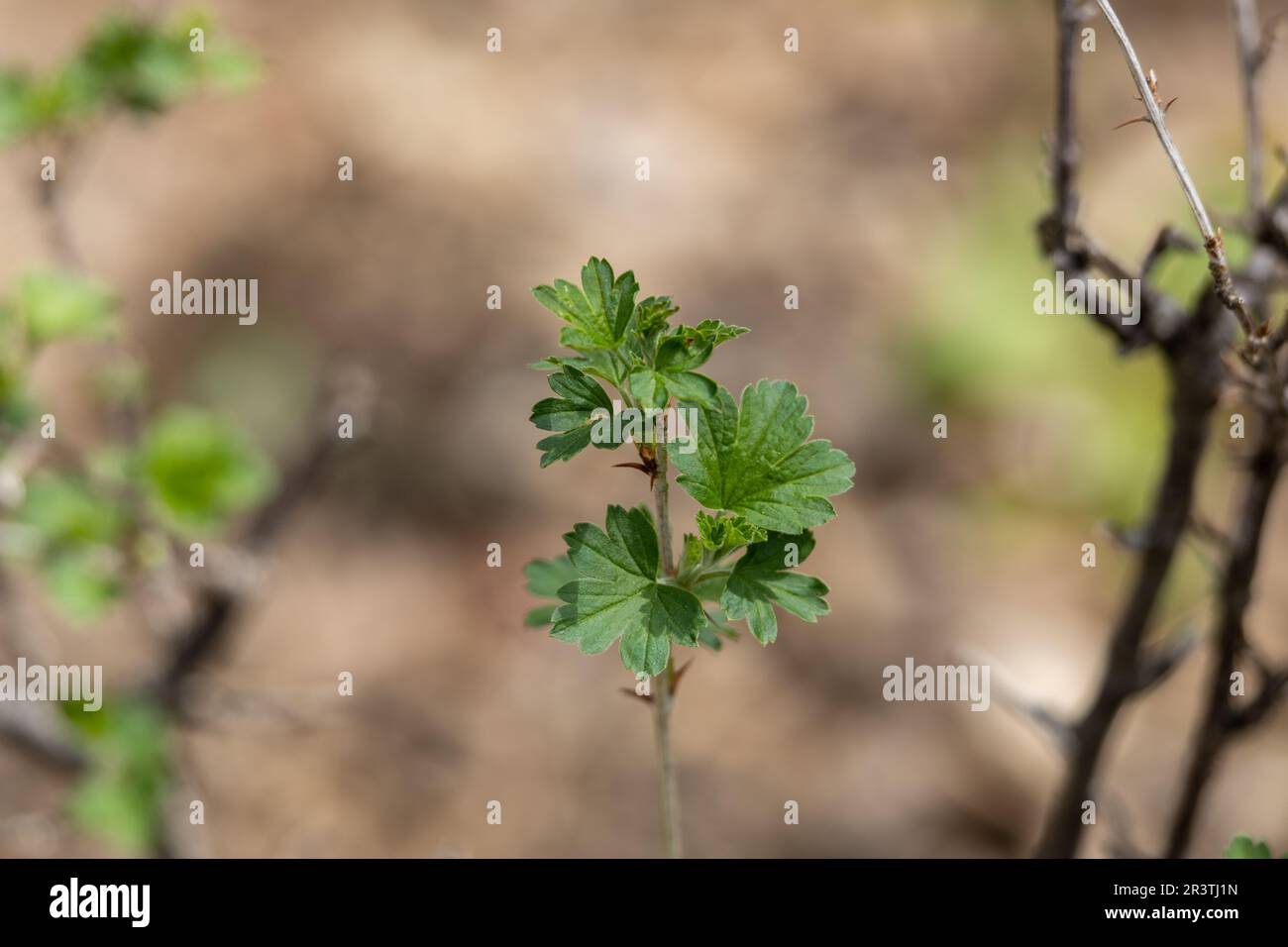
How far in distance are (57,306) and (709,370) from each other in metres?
3.19

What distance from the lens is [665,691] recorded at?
51.7 inches

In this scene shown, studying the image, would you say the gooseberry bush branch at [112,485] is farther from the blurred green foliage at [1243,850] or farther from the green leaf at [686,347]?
the blurred green foliage at [1243,850]

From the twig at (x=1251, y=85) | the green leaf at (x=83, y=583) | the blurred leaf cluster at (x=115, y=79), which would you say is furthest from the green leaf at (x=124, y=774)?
the twig at (x=1251, y=85)

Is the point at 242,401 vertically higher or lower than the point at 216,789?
higher

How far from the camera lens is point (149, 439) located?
260 cm

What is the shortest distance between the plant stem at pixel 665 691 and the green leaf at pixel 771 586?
81 mm

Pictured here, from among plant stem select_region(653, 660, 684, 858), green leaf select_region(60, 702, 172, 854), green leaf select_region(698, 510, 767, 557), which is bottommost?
green leaf select_region(60, 702, 172, 854)

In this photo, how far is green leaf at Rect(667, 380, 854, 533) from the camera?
126cm

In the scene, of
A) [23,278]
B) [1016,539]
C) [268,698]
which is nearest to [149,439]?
[23,278]

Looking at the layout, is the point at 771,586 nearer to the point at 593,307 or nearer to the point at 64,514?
the point at 593,307

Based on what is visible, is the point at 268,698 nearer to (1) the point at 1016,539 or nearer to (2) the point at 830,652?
(2) the point at 830,652

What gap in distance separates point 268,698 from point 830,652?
7.84 feet

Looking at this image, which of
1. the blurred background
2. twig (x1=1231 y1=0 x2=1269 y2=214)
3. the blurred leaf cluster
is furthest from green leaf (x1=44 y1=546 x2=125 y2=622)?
twig (x1=1231 y1=0 x2=1269 y2=214)

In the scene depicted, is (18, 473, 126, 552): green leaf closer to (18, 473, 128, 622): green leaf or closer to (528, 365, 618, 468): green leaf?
(18, 473, 128, 622): green leaf
